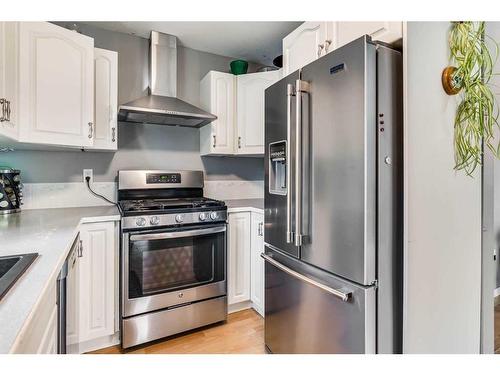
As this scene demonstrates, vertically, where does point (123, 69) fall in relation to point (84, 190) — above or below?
above

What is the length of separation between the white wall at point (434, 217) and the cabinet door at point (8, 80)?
1809 millimetres

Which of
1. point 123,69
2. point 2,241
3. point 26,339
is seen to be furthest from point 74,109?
point 26,339

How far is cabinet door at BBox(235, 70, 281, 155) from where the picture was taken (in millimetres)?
2471

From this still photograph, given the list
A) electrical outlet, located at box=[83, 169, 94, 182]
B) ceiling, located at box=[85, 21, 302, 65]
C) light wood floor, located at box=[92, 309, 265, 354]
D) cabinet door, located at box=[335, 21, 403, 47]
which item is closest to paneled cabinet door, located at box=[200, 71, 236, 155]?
ceiling, located at box=[85, 21, 302, 65]

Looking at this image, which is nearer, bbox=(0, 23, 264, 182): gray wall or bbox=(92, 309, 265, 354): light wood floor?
bbox=(92, 309, 265, 354): light wood floor

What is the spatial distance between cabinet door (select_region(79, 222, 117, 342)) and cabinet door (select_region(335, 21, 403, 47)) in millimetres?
1742

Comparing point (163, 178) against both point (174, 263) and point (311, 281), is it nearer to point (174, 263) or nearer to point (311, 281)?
point (174, 263)

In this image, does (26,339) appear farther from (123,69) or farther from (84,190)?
(123,69)

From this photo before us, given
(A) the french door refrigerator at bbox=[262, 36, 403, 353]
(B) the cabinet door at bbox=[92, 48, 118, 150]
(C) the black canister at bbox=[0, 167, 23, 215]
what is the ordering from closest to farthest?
(A) the french door refrigerator at bbox=[262, 36, 403, 353] < (C) the black canister at bbox=[0, 167, 23, 215] < (B) the cabinet door at bbox=[92, 48, 118, 150]

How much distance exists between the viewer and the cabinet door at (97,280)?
1.69 metres

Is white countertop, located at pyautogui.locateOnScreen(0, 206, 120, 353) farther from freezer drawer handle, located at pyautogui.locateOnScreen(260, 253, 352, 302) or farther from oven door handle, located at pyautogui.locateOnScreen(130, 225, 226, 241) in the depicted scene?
freezer drawer handle, located at pyautogui.locateOnScreen(260, 253, 352, 302)
